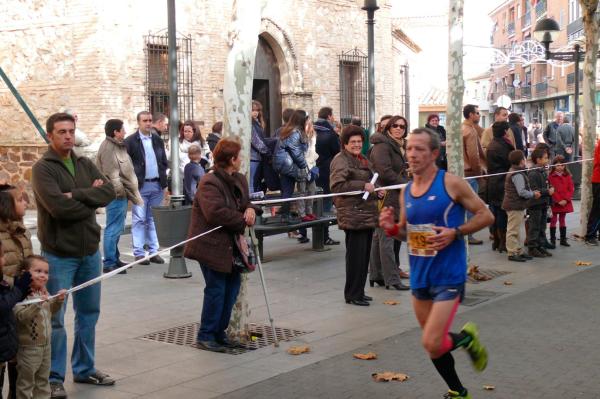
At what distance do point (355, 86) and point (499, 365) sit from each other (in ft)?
61.8

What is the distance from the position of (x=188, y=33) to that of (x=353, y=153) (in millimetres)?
11153

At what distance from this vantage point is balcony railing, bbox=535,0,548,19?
70.1m

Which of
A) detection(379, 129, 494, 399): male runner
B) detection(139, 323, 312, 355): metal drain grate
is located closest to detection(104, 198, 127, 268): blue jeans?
detection(139, 323, 312, 355): metal drain grate

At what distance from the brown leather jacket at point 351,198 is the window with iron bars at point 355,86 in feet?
50.3

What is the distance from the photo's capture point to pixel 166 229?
10.8m

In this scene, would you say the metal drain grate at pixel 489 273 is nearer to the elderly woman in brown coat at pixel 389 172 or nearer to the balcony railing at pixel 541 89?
the elderly woman in brown coat at pixel 389 172

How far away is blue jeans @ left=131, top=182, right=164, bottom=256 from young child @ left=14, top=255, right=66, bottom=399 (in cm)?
648

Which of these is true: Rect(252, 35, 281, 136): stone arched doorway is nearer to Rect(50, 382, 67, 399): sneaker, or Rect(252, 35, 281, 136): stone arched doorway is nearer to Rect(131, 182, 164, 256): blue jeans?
Rect(131, 182, 164, 256): blue jeans

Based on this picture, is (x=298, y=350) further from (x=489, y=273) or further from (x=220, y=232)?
(x=489, y=273)

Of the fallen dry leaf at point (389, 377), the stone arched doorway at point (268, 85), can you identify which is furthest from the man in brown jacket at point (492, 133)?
the stone arched doorway at point (268, 85)

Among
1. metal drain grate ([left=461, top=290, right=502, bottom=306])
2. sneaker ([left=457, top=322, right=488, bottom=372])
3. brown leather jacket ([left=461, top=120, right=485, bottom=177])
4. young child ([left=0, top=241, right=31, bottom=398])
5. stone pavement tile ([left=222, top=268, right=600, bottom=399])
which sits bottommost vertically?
stone pavement tile ([left=222, top=268, right=600, bottom=399])

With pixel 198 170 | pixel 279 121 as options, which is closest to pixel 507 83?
pixel 279 121

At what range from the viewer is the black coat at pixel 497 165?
13.1 metres

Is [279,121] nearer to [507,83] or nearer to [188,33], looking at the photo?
[188,33]
